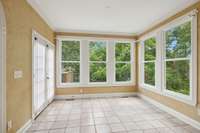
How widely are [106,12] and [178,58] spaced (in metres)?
2.11

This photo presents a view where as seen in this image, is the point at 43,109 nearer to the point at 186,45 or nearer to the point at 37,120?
the point at 37,120

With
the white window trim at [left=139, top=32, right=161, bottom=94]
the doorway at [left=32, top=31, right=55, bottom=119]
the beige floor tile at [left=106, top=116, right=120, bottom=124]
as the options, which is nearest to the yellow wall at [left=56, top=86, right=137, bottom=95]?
the white window trim at [left=139, top=32, right=161, bottom=94]

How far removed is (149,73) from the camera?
473 cm

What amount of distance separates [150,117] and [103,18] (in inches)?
113

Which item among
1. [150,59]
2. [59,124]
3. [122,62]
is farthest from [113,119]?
[122,62]

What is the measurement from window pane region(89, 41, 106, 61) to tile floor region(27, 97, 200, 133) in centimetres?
203

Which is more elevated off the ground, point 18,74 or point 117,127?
point 18,74

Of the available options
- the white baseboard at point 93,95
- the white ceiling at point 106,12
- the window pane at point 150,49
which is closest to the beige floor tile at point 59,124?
the white baseboard at point 93,95

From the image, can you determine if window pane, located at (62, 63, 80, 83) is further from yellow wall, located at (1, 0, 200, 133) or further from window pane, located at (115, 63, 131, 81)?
yellow wall, located at (1, 0, 200, 133)

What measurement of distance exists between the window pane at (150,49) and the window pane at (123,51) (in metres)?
0.76

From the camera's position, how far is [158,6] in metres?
3.03

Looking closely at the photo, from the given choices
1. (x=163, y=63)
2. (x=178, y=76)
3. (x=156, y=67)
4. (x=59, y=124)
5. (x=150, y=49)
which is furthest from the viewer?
(x=150, y=49)

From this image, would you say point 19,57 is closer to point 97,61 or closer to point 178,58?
point 97,61

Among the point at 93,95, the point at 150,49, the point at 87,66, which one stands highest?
the point at 150,49
